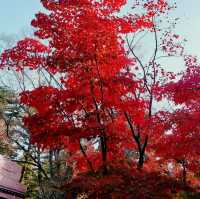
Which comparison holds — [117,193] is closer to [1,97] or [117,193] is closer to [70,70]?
[70,70]

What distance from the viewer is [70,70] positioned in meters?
18.3

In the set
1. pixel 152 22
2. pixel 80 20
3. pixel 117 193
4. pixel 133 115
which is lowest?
pixel 117 193

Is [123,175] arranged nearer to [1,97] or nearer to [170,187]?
[170,187]

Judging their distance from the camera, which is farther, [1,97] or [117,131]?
[1,97]

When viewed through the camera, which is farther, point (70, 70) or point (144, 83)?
point (144, 83)

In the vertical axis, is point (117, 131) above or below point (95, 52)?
below

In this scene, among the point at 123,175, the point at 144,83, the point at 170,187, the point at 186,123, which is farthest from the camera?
the point at 144,83

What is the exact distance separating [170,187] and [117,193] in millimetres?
1882

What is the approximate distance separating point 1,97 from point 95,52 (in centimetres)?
2556

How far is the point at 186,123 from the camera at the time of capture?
17375mm

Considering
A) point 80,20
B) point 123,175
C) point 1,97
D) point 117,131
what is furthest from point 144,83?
point 1,97

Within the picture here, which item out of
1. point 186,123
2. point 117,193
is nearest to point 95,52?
point 186,123

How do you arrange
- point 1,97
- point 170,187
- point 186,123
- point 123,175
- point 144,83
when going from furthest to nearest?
1. point 1,97
2. point 144,83
3. point 186,123
4. point 123,175
5. point 170,187

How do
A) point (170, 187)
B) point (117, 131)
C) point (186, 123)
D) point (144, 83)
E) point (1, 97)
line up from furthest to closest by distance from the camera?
point (1, 97) → point (144, 83) → point (117, 131) → point (186, 123) → point (170, 187)
